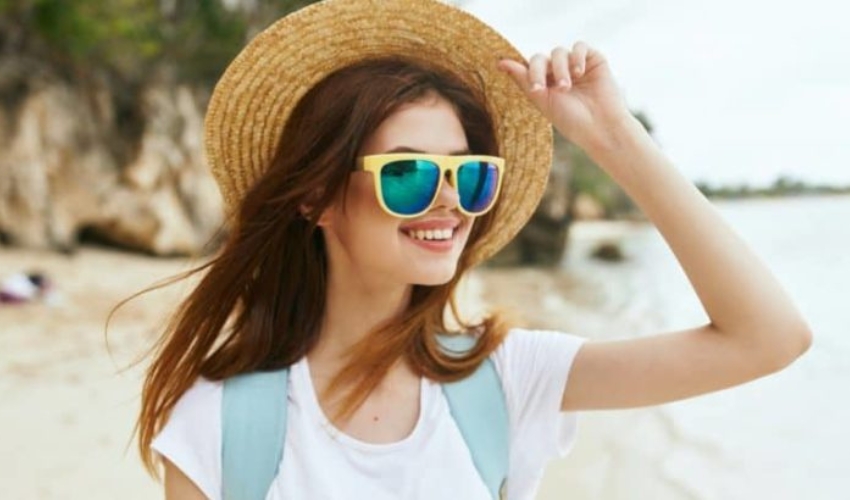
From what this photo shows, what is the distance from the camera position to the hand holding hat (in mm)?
1577

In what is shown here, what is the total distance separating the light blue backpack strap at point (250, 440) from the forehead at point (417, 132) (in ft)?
1.60

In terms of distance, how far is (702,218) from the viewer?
4.93 feet

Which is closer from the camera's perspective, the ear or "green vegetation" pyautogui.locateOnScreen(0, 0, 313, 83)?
the ear

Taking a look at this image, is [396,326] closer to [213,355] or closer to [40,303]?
[213,355]

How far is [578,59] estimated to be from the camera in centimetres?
157

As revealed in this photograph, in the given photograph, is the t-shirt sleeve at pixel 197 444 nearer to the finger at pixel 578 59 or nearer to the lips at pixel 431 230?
the lips at pixel 431 230

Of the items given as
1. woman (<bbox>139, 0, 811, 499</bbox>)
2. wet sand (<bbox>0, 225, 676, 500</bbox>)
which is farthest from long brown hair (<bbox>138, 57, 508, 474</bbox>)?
wet sand (<bbox>0, 225, 676, 500</bbox>)

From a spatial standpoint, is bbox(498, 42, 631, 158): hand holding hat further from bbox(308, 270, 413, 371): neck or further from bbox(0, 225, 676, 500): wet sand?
bbox(0, 225, 676, 500): wet sand

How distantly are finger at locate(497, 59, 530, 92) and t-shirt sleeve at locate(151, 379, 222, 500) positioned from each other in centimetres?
83

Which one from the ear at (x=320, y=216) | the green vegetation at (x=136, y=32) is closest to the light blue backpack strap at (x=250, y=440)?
the ear at (x=320, y=216)

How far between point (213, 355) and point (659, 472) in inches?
200

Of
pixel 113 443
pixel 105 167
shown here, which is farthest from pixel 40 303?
pixel 105 167

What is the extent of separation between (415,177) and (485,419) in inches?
17.8

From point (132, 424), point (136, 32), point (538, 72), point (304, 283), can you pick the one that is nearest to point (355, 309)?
point (304, 283)
